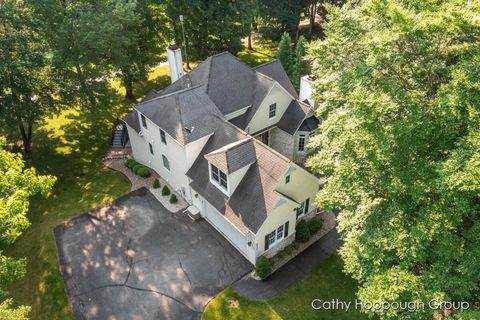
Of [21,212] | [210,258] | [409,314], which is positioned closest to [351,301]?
[409,314]

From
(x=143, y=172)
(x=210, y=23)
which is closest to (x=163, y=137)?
(x=143, y=172)

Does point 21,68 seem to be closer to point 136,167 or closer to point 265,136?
point 136,167

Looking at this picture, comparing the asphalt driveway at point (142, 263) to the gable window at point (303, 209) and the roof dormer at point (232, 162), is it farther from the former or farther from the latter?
the gable window at point (303, 209)

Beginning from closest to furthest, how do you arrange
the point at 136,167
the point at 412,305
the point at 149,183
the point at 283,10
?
1. the point at 412,305
2. the point at 149,183
3. the point at 136,167
4. the point at 283,10

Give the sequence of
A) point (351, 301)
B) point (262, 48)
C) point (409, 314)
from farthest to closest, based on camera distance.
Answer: point (262, 48) < point (351, 301) < point (409, 314)

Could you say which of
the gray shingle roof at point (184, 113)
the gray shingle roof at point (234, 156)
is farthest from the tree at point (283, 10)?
the gray shingle roof at point (234, 156)

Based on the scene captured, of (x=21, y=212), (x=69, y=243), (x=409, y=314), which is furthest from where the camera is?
(x=69, y=243)

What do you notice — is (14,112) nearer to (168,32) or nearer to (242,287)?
(168,32)
